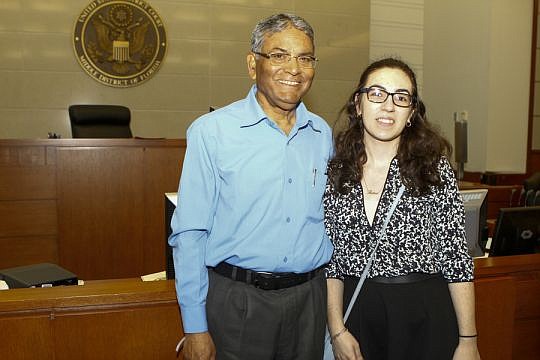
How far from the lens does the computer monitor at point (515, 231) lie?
2.36 metres

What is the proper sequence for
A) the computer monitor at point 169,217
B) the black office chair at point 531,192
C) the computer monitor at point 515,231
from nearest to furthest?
the computer monitor at point 169,217 → the computer monitor at point 515,231 → the black office chair at point 531,192

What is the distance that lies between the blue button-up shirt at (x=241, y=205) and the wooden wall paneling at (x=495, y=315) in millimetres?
796

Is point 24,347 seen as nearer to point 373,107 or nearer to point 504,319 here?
point 373,107

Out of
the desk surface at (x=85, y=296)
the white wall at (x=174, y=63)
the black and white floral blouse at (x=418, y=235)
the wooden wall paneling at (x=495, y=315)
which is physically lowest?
the wooden wall paneling at (x=495, y=315)

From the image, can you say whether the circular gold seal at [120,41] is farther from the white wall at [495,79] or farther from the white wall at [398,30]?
the white wall at [495,79]

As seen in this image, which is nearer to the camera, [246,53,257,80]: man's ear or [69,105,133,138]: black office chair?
[246,53,257,80]: man's ear

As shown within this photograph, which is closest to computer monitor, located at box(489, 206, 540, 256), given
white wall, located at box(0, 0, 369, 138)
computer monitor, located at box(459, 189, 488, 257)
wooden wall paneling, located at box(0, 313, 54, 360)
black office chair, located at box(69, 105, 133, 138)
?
computer monitor, located at box(459, 189, 488, 257)

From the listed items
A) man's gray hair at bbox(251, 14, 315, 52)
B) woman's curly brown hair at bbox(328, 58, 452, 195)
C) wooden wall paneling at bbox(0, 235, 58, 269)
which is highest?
man's gray hair at bbox(251, 14, 315, 52)

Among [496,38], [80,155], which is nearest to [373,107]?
[80,155]

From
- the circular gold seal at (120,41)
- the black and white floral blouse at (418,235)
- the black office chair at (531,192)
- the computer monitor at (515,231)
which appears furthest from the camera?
the circular gold seal at (120,41)

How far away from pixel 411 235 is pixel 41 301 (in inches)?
43.4

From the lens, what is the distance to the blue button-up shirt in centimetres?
150

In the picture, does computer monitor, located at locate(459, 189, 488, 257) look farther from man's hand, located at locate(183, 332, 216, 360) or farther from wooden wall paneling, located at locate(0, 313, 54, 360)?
wooden wall paneling, located at locate(0, 313, 54, 360)

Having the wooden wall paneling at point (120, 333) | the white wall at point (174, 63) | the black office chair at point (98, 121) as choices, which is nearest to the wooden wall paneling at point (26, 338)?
the wooden wall paneling at point (120, 333)
